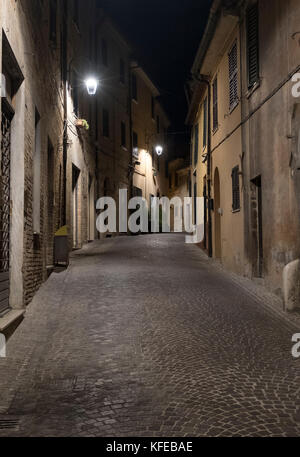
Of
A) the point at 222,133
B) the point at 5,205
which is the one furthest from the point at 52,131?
the point at 222,133

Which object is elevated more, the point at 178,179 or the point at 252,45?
the point at 178,179

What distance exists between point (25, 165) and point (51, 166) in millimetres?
Answer: 4365

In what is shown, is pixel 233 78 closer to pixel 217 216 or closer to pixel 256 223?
pixel 256 223

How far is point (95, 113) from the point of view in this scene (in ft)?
66.9

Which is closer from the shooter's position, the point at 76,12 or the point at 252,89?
the point at 252,89

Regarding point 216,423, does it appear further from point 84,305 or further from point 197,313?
point 84,305

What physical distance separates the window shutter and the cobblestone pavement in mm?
5550

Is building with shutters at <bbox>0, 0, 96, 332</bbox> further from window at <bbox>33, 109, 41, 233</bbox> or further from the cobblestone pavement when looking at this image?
the cobblestone pavement

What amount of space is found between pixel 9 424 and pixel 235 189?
32.8 ft

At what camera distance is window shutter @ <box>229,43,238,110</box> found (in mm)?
12359

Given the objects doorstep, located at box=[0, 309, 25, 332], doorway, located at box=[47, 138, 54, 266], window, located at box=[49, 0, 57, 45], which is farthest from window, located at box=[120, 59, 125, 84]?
doorstep, located at box=[0, 309, 25, 332]

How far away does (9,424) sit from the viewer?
370 cm

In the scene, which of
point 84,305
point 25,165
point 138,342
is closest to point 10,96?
point 25,165
